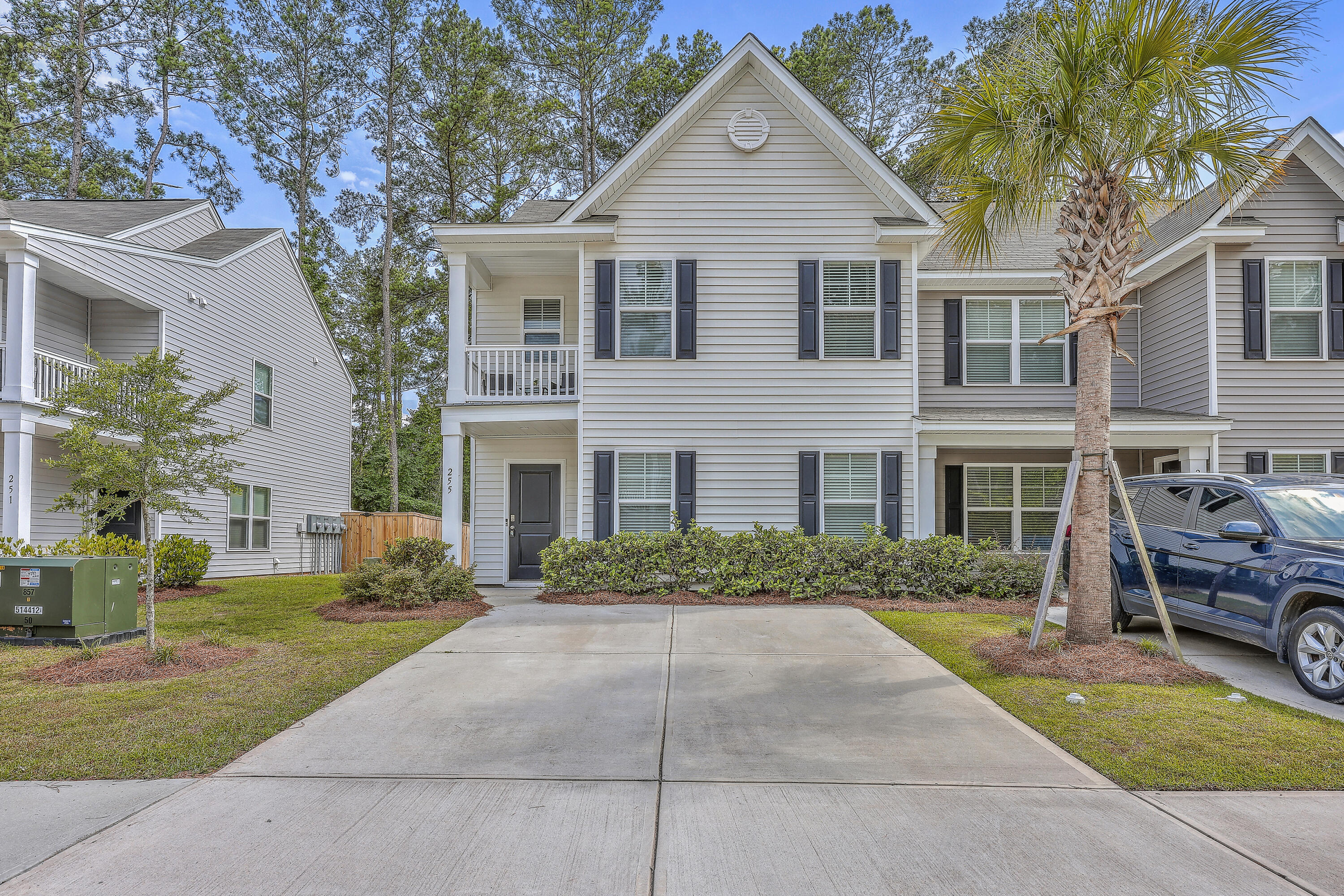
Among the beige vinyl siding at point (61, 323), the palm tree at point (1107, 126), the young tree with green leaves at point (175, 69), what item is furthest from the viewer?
the young tree with green leaves at point (175, 69)

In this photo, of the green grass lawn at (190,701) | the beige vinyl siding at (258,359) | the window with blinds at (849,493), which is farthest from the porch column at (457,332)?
the window with blinds at (849,493)

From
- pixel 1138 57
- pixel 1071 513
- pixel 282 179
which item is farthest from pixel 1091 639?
pixel 282 179

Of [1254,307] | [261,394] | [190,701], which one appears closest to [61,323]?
[261,394]

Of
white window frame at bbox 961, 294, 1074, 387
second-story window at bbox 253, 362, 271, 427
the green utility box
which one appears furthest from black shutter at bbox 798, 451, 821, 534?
second-story window at bbox 253, 362, 271, 427

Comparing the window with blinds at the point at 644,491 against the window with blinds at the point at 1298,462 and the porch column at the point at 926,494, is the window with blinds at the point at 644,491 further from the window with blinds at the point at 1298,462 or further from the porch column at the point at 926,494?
the window with blinds at the point at 1298,462

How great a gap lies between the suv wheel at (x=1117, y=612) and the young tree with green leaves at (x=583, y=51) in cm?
2227

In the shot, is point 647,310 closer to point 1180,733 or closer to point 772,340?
point 772,340

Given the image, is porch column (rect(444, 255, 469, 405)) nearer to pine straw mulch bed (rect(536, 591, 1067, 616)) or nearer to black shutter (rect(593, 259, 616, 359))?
black shutter (rect(593, 259, 616, 359))

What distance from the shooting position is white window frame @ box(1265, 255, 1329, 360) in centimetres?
1253

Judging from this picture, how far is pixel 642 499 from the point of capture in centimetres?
1219

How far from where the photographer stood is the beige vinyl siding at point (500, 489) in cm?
1355

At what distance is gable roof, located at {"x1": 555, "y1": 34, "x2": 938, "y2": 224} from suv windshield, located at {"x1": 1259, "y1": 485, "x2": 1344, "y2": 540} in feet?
21.5

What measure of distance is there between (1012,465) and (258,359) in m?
16.2

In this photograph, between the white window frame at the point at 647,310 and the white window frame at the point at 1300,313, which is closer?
the white window frame at the point at 647,310
